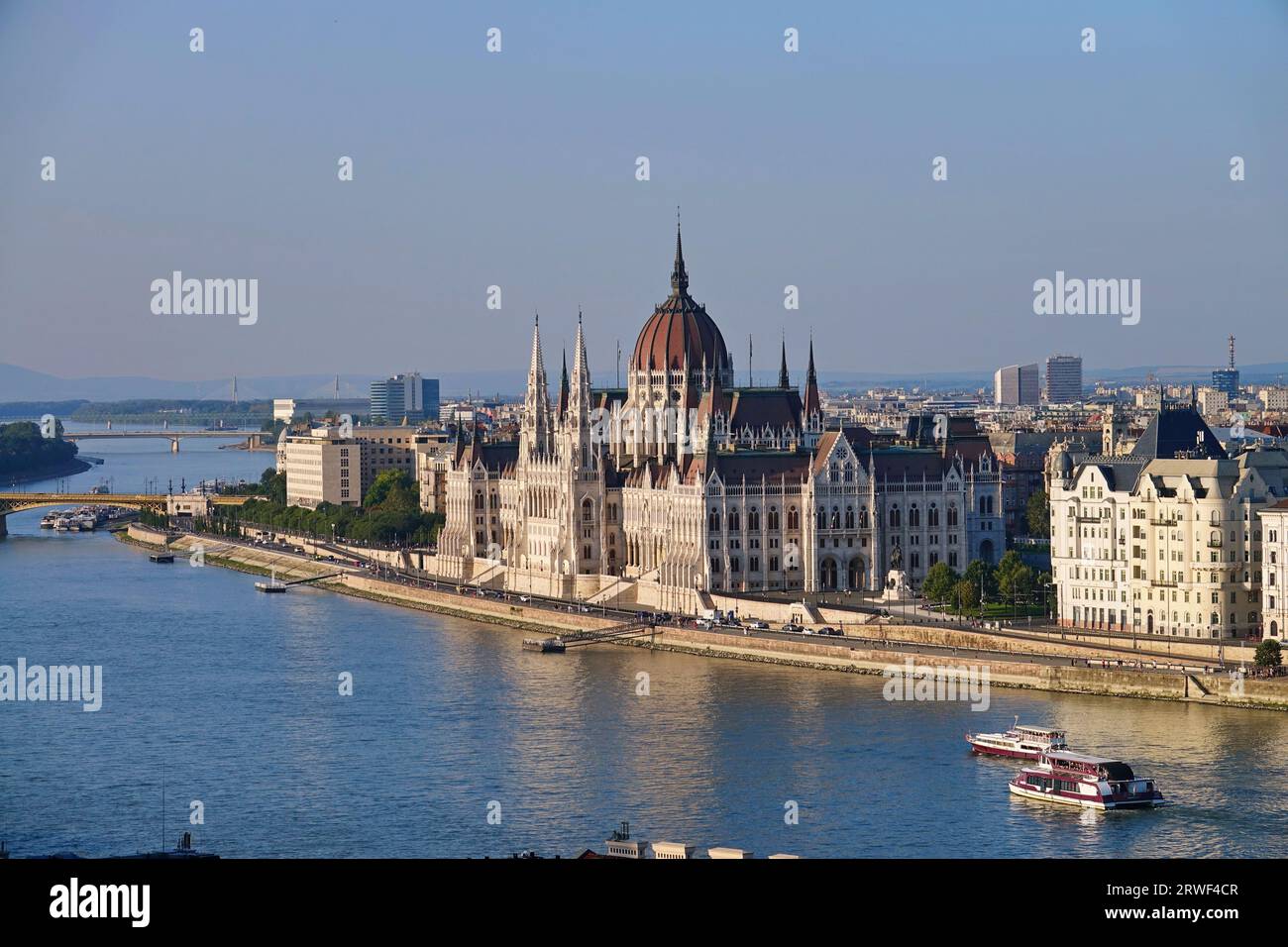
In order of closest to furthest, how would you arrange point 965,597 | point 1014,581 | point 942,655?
point 942,655 < point 965,597 < point 1014,581

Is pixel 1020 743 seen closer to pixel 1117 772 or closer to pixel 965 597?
pixel 1117 772

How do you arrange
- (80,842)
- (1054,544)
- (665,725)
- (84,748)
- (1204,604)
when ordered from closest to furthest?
1. (80,842)
2. (84,748)
3. (665,725)
4. (1204,604)
5. (1054,544)

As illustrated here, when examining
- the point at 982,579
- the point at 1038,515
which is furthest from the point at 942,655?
the point at 1038,515

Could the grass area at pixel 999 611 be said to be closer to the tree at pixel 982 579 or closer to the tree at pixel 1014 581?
the tree at pixel 1014 581

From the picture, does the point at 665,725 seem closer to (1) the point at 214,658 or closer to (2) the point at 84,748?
(2) the point at 84,748

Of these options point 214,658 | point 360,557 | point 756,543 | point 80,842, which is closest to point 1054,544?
point 756,543

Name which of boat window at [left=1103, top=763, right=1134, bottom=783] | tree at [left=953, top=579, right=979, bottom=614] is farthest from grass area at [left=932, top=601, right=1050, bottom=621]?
boat window at [left=1103, top=763, right=1134, bottom=783]
